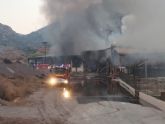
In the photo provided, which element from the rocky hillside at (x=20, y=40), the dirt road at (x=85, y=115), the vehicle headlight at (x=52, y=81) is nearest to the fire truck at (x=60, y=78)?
the vehicle headlight at (x=52, y=81)

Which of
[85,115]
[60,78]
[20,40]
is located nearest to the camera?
[85,115]

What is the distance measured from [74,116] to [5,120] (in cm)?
310

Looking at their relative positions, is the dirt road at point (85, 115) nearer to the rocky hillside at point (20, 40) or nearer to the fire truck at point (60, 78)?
the fire truck at point (60, 78)

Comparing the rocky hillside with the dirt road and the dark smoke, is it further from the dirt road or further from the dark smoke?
the dirt road

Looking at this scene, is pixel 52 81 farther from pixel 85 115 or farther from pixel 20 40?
pixel 20 40

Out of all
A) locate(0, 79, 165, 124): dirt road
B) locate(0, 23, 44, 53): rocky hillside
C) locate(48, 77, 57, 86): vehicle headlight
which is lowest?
locate(0, 79, 165, 124): dirt road

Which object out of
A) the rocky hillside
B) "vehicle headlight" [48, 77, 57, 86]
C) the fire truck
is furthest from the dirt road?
the rocky hillside

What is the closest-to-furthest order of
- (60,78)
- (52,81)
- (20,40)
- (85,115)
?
1. (85,115)
2. (60,78)
3. (52,81)
4. (20,40)

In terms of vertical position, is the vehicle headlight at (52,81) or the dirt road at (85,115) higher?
the vehicle headlight at (52,81)

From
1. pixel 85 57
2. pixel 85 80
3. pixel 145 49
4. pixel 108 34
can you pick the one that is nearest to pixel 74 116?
pixel 85 80

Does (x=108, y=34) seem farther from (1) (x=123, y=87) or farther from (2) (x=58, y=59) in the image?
(1) (x=123, y=87)

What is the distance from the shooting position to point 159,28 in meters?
48.5

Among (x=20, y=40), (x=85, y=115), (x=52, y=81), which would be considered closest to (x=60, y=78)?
(x=52, y=81)

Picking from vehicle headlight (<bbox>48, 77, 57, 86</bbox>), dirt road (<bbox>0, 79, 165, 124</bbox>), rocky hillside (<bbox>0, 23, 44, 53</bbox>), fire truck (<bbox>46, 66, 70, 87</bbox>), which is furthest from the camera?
rocky hillside (<bbox>0, 23, 44, 53</bbox>)
